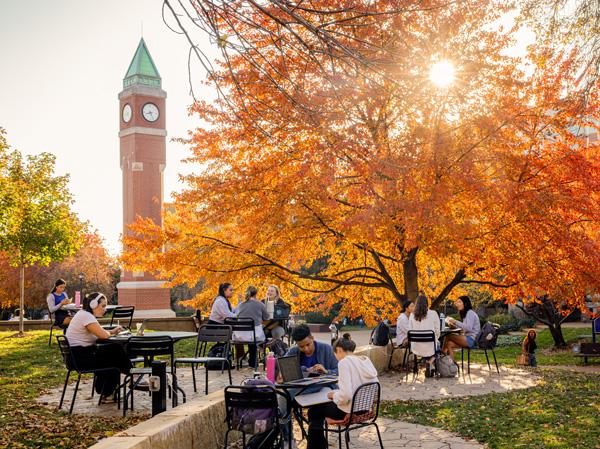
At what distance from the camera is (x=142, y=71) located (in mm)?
44062

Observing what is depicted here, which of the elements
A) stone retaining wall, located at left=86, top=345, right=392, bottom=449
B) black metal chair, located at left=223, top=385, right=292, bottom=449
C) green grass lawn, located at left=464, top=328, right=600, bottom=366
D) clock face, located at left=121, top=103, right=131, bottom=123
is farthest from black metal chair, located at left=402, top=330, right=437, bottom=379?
clock face, located at left=121, top=103, right=131, bottom=123

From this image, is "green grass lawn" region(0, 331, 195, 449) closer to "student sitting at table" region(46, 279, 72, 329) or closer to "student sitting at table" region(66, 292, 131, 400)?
"student sitting at table" region(66, 292, 131, 400)

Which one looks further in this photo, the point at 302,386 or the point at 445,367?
the point at 445,367

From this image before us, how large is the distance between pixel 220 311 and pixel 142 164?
103 ft

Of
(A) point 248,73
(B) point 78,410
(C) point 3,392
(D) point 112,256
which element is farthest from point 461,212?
(D) point 112,256

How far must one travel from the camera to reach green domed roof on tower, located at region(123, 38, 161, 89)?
144 feet

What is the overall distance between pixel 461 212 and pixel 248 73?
13.8 feet

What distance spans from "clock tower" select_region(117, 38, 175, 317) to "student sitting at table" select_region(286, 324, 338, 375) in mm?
35256

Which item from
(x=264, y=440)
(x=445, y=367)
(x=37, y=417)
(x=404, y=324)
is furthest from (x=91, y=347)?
(x=445, y=367)

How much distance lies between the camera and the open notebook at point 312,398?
6679 mm

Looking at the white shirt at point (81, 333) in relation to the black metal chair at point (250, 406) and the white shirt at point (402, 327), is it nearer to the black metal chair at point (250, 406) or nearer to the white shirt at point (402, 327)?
the black metal chair at point (250, 406)

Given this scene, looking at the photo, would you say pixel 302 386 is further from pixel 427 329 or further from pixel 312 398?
pixel 427 329

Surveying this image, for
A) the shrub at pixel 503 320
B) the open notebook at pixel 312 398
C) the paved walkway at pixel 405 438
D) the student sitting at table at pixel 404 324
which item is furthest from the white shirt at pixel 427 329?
A: the shrub at pixel 503 320

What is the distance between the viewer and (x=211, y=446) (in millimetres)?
7145
